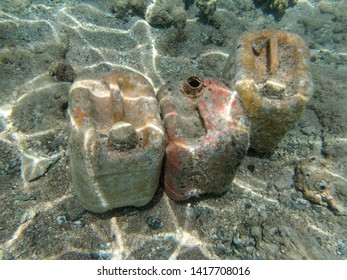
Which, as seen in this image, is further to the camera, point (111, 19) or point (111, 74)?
point (111, 19)

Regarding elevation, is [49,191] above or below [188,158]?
below

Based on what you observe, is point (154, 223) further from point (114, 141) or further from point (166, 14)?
point (166, 14)

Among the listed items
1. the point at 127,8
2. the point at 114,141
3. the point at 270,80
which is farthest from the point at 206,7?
the point at 114,141

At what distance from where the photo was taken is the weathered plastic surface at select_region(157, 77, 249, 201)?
7.95 ft

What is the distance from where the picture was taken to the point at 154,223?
9.65 feet

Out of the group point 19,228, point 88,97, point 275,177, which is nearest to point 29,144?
point 19,228

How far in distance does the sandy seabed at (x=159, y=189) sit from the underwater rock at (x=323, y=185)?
0.02m

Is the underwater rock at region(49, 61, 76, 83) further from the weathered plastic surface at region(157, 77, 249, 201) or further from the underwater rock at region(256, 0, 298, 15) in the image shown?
the underwater rock at region(256, 0, 298, 15)

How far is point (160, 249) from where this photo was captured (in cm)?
280

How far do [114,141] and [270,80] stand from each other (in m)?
2.10

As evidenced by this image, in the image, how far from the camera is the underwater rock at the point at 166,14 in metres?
5.19

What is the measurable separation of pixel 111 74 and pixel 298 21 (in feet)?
21.9

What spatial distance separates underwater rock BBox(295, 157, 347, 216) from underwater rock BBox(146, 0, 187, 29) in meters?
4.02

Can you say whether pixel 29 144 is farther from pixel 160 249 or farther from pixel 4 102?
pixel 160 249
